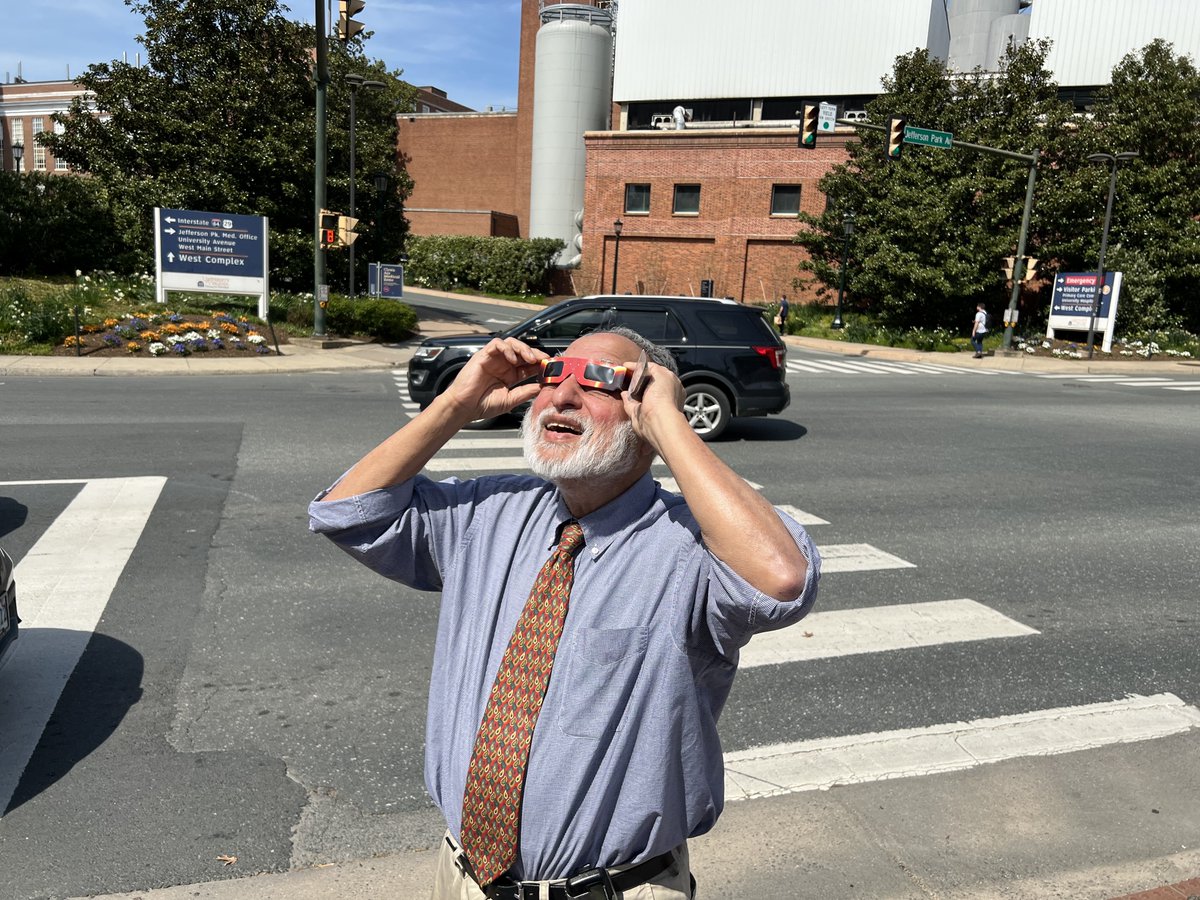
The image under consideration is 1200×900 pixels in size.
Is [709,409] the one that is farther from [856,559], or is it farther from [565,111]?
[565,111]

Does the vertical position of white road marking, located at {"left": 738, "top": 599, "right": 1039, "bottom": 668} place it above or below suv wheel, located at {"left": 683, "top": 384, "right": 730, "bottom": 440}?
below

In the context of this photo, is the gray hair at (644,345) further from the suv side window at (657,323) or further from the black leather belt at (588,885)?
the suv side window at (657,323)

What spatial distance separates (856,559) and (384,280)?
23011 mm

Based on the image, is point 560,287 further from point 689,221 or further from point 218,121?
point 218,121

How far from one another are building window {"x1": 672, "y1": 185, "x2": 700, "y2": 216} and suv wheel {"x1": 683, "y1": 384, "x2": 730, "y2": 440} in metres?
35.7

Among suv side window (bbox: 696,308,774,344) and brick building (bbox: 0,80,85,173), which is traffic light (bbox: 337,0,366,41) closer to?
suv side window (bbox: 696,308,774,344)

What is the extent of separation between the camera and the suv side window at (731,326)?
40.5ft

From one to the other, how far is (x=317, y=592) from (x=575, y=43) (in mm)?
51793

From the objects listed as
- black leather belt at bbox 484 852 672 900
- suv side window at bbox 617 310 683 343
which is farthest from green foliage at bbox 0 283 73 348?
black leather belt at bbox 484 852 672 900

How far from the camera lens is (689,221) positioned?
1822 inches

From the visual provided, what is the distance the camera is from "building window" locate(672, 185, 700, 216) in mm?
46219

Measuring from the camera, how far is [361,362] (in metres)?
20.0

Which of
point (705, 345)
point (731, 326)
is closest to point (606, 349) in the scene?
point (705, 345)

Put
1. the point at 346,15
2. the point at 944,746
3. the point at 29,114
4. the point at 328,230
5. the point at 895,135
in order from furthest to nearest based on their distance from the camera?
the point at 29,114
the point at 895,135
the point at 328,230
the point at 346,15
the point at 944,746
